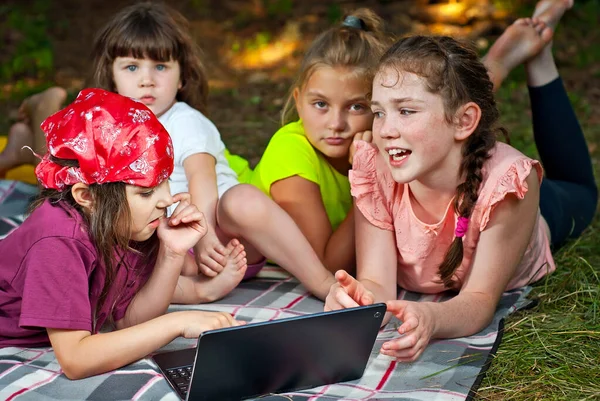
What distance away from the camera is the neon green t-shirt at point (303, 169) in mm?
3047

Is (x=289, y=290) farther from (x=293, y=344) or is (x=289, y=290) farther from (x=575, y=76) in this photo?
(x=575, y=76)

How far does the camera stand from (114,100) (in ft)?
7.29

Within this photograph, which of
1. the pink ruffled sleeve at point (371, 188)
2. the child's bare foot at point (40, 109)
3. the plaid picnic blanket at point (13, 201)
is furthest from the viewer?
the child's bare foot at point (40, 109)

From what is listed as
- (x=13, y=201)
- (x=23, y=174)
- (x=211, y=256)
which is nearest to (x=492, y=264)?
(x=211, y=256)

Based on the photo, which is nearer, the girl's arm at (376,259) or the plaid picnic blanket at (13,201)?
the girl's arm at (376,259)

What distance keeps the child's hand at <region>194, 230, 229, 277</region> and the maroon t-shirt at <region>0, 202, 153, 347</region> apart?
0.45 meters

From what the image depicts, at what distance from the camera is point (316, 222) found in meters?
3.02

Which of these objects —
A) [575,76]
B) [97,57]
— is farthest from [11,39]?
[575,76]

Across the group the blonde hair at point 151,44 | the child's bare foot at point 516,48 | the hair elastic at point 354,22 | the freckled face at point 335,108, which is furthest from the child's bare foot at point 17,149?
the child's bare foot at point 516,48

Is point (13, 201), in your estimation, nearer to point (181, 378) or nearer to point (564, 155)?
point (181, 378)

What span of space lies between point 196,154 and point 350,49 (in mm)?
697

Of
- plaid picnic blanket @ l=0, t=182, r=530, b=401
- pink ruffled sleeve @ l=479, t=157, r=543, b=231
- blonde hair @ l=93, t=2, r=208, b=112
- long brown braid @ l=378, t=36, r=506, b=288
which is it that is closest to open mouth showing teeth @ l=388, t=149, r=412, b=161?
long brown braid @ l=378, t=36, r=506, b=288

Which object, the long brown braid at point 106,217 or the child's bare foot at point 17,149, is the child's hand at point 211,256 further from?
the child's bare foot at point 17,149

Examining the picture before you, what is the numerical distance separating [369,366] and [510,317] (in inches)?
24.6
